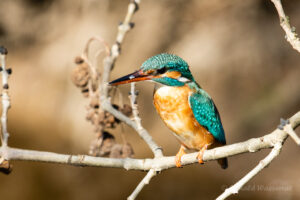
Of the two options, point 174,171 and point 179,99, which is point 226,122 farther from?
point 179,99

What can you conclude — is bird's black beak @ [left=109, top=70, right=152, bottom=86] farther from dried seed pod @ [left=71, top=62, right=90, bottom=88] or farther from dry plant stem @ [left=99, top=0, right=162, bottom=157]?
dried seed pod @ [left=71, top=62, right=90, bottom=88]

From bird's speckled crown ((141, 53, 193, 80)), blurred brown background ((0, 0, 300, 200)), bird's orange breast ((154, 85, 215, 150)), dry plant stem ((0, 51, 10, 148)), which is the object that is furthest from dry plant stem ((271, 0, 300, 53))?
blurred brown background ((0, 0, 300, 200))

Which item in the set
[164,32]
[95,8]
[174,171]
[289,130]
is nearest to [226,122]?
[174,171]

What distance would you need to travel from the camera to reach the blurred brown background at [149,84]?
4.22 m

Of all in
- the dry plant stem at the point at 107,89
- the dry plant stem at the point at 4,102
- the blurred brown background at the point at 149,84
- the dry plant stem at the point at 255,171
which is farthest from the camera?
the blurred brown background at the point at 149,84

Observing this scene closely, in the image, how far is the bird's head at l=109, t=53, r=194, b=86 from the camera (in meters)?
2.03

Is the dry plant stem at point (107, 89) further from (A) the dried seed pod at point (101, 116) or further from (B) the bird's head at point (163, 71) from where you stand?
(B) the bird's head at point (163, 71)

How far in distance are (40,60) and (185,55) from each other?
1303 mm

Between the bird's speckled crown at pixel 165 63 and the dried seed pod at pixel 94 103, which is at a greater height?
the bird's speckled crown at pixel 165 63

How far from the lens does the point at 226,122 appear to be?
14.9ft

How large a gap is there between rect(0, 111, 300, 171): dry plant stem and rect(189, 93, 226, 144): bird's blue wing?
1.08 feet

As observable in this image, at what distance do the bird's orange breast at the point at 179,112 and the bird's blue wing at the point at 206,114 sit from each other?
0.02 metres

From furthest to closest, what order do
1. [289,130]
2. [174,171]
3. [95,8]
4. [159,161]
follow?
[174,171] → [95,8] → [159,161] → [289,130]

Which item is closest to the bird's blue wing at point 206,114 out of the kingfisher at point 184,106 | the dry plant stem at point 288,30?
the kingfisher at point 184,106
